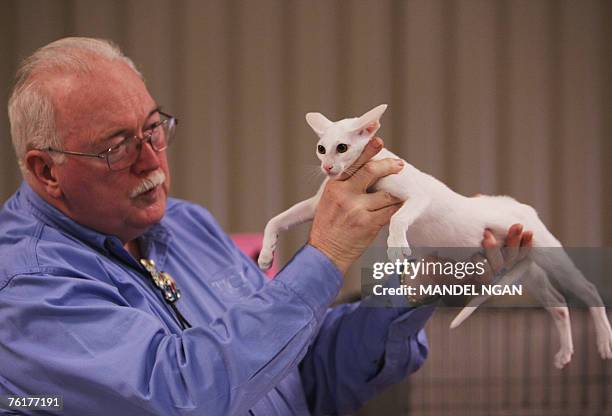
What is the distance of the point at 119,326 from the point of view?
0.78 metres

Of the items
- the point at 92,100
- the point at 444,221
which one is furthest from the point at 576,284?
the point at 92,100

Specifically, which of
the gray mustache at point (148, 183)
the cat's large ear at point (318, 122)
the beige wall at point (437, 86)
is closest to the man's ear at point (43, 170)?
the gray mustache at point (148, 183)

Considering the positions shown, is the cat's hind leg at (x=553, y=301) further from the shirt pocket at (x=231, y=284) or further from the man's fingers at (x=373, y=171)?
the shirt pocket at (x=231, y=284)

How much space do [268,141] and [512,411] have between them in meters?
0.54

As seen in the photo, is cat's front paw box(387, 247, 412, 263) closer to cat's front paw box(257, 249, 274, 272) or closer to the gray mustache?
cat's front paw box(257, 249, 274, 272)

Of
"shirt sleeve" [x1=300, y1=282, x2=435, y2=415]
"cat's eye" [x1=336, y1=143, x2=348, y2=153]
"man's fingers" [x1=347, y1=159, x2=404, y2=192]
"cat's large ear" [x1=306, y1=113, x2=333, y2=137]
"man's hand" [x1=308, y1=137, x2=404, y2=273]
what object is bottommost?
"shirt sleeve" [x1=300, y1=282, x2=435, y2=415]

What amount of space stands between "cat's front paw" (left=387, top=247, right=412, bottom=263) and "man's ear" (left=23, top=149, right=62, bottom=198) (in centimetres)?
48

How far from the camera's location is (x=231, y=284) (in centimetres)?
106

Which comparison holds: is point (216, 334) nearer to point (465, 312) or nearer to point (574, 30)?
point (465, 312)

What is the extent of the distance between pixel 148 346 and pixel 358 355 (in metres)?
0.43

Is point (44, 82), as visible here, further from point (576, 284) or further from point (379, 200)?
point (576, 284)

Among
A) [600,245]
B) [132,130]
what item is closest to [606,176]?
[600,245]

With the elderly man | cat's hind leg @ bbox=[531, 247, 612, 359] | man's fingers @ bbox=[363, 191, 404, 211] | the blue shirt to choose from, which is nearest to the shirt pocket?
the elderly man

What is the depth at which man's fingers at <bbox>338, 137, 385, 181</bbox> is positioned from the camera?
0.75 metres
